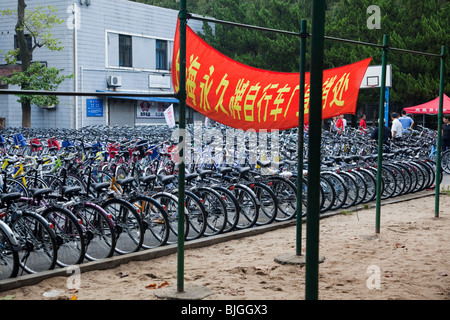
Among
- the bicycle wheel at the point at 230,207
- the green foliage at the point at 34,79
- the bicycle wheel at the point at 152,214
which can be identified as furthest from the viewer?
the green foliage at the point at 34,79

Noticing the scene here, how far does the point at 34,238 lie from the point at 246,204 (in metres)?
3.46

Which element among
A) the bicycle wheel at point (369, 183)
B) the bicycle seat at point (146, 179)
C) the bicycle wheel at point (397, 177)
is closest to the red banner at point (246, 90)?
the bicycle seat at point (146, 179)

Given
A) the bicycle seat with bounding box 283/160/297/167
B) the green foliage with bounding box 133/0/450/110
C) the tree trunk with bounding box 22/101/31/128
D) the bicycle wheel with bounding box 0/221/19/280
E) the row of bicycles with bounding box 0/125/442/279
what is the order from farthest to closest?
the green foliage with bounding box 133/0/450/110 < the tree trunk with bounding box 22/101/31/128 < the bicycle seat with bounding box 283/160/297/167 < the row of bicycles with bounding box 0/125/442/279 < the bicycle wheel with bounding box 0/221/19/280

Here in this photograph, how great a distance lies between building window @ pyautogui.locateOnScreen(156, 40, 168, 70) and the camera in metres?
31.0

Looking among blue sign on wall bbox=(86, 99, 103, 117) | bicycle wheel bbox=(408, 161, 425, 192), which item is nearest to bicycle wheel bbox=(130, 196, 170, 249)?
bicycle wheel bbox=(408, 161, 425, 192)

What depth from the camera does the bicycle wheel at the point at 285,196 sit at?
912cm

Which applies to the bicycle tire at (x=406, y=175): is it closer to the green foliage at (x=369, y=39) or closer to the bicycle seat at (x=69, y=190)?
the bicycle seat at (x=69, y=190)

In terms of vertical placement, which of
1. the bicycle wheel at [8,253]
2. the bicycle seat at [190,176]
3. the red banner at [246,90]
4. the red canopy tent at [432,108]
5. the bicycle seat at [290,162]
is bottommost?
the bicycle wheel at [8,253]

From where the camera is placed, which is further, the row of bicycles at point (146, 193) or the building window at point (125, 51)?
the building window at point (125, 51)

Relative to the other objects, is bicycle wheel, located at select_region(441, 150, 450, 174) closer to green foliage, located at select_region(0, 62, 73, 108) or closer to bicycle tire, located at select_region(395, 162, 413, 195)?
bicycle tire, located at select_region(395, 162, 413, 195)

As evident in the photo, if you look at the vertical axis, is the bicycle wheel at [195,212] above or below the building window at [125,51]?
below

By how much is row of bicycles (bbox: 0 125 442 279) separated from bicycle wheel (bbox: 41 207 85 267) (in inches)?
0.4

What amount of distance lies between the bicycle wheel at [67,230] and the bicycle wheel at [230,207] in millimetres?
2479
